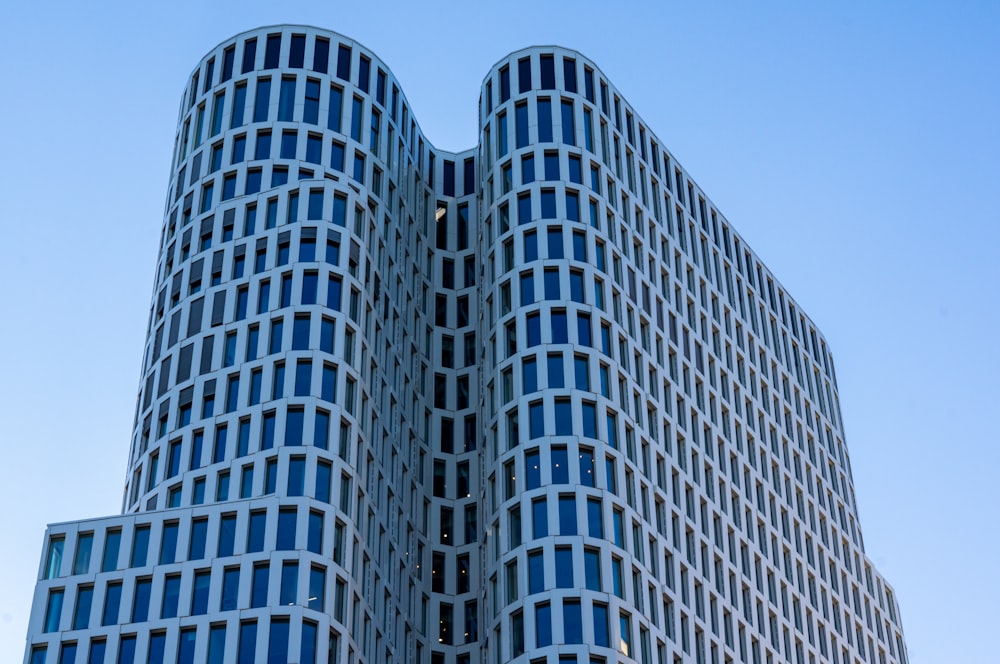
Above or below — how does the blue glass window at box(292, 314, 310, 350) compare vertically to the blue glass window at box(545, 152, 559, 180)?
below

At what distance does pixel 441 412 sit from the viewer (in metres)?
103

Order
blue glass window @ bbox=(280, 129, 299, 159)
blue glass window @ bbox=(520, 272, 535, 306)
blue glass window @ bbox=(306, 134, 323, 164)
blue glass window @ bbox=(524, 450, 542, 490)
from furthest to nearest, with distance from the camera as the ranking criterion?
blue glass window @ bbox=(306, 134, 323, 164) → blue glass window @ bbox=(280, 129, 299, 159) → blue glass window @ bbox=(520, 272, 535, 306) → blue glass window @ bbox=(524, 450, 542, 490)

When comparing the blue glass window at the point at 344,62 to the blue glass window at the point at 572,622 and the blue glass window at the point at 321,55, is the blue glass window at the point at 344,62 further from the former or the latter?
the blue glass window at the point at 572,622

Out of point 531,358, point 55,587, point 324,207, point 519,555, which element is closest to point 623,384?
point 531,358

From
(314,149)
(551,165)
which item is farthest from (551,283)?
(314,149)

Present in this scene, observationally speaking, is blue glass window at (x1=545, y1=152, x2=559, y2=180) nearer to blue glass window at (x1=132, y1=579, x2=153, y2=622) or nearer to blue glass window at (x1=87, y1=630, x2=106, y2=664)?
blue glass window at (x1=132, y1=579, x2=153, y2=622)

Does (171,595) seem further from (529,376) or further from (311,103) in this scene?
(311,103)

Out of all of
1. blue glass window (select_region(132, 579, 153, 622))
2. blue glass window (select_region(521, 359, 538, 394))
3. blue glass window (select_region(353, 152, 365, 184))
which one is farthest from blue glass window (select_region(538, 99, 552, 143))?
blue glass window (select_region(132, 579, 153, 622))

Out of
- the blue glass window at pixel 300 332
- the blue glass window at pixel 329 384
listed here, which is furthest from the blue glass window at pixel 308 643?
the blue glass window at pixel 300 332

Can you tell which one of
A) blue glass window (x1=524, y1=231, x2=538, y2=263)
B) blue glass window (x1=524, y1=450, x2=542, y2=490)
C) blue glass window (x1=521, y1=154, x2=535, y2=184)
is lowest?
blue glass window (x1=524, y1=450, x2=542, y2=490)

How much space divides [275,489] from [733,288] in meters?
48.7

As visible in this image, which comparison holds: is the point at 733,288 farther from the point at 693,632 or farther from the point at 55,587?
the point at 55,587

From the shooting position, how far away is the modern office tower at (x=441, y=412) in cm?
7769

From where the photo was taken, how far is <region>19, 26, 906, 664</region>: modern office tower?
255 feet
